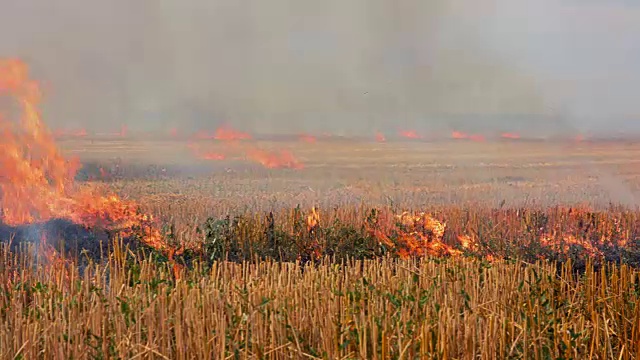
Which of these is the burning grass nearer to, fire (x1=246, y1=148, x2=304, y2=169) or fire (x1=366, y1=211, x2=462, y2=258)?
fire (x1=366, y1=211, x2=462, y2=258)

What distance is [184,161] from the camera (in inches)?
955

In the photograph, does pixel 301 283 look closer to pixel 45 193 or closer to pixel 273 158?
pixel 45 193

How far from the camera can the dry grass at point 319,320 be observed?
5.16 meters

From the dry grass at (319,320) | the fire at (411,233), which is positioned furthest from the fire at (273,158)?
the dry grass at (319,320)

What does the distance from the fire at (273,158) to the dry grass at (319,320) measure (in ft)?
46.5

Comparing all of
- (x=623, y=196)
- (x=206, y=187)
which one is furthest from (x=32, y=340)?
(x=623, y=196)

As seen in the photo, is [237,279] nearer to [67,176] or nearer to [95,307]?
[95,307]

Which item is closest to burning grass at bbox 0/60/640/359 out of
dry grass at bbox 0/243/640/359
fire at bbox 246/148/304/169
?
dry grass at bbox 0/243/640/359

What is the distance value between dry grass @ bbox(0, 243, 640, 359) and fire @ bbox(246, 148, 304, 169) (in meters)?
14.2

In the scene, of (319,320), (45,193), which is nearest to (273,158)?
(45,193)

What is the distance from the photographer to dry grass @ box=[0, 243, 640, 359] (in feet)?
16.9

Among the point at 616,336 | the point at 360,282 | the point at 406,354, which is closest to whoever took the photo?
the point at 406,354

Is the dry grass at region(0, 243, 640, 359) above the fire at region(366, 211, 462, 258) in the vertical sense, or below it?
above

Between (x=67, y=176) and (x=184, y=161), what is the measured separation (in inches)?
474
